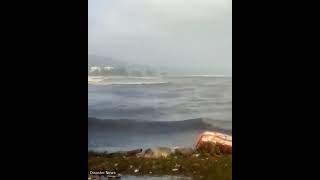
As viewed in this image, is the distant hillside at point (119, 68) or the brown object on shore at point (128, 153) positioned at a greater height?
the distant hillside at point (119, 68)

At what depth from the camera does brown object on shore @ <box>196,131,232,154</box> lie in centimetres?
148

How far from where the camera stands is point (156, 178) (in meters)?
1.50

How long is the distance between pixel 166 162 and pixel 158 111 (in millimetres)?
220

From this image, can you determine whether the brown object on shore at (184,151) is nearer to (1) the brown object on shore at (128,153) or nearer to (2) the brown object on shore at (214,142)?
(2) the brown object on shore at (214,142)

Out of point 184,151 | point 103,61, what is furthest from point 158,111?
point 103,61

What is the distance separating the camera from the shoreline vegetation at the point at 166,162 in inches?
59.2

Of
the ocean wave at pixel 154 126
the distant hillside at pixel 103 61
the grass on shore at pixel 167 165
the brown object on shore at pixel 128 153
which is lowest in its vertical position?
the grass on shore at pixel 167 165

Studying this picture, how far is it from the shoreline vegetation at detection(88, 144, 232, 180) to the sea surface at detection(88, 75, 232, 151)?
0.10 feet

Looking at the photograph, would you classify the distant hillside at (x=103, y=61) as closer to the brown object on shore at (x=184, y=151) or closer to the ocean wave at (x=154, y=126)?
the ocean wave at (x=154, y=126)

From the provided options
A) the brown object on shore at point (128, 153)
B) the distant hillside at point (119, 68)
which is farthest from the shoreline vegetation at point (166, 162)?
the distant hillside at point (119, 68)
